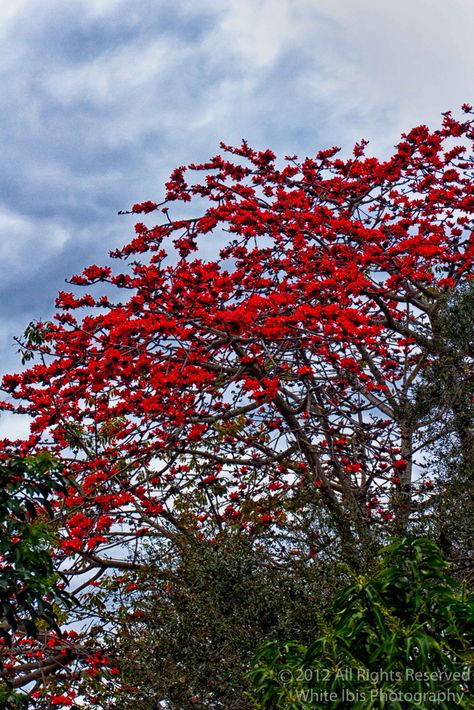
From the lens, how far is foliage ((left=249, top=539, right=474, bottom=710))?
3596 mm

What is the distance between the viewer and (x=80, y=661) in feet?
32.1

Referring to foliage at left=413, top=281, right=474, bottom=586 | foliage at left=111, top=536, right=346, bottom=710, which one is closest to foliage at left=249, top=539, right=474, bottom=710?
foliage at left=111, top=536, right=346, bottom=710

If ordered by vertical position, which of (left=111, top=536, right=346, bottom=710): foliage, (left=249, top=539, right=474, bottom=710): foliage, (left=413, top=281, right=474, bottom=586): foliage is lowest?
(left=249, top=539, right=474, bottom=710): foliage

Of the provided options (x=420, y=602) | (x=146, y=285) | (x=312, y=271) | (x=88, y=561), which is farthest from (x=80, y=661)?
(x=420, y=602)

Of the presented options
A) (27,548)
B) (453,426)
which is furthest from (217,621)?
(453,426)

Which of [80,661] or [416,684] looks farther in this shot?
[80,661]

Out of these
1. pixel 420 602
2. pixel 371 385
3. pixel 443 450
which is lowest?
pixel 420 602

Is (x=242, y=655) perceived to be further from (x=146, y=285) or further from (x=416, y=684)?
(x=146, y=285)

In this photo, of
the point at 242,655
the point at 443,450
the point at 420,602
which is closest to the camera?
the point at 420,602

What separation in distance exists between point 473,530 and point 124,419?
4.95 m

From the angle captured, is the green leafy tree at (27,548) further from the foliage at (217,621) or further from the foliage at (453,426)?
the foliage at (453,426)

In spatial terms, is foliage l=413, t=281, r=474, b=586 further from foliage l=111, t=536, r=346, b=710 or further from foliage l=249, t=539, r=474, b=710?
foliage l=249, t=539, r=474, b=710

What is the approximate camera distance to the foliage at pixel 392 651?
360cm

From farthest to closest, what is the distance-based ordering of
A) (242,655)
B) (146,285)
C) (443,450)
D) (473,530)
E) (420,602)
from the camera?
(146,285)
(443,450)
(473,530)
(242,655)
(420,602)
